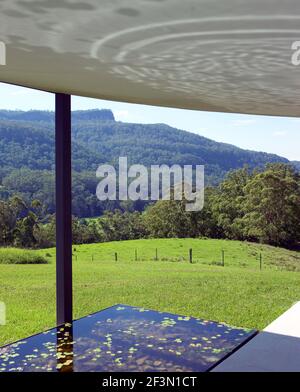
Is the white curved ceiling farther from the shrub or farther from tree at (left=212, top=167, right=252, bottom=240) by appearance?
the shrub

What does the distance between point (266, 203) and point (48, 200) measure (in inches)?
280

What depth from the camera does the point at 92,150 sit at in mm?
18609

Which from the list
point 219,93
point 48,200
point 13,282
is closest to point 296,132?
point 48,200

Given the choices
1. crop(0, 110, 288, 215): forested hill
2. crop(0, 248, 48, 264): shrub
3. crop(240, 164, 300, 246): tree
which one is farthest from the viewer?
crop(0, 110, 288, 215): forested hill

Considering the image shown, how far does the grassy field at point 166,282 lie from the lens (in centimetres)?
1193

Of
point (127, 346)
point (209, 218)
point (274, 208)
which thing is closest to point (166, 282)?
point (209, 218)

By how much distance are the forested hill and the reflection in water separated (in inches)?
445

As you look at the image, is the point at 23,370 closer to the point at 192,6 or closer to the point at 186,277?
the point at 192,6

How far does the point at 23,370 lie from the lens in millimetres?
3490

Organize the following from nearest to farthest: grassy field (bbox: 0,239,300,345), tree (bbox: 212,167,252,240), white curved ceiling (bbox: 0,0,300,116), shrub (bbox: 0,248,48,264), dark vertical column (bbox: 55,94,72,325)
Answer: white curved ceiling (bbox: 0,0,300,116), dark vertical column (bbox: 55,94,72,325), grassy field (bbox: 0,239,300,345), shrub (bbox: 0,248,48,264), tree (bbox: 212,167,252,240)

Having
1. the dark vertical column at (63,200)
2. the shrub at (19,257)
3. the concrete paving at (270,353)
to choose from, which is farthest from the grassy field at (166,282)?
the dark vertical column at (63,200)

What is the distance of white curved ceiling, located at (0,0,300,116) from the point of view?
2.01m

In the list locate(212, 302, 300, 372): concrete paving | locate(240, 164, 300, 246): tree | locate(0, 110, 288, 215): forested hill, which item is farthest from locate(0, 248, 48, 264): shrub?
locate(212, 302, 300, 372): concrete paving
